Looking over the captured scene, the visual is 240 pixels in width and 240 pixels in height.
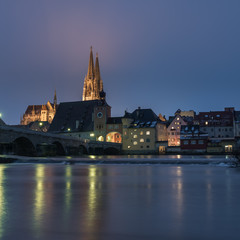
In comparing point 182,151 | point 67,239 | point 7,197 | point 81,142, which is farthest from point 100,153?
point 67,239

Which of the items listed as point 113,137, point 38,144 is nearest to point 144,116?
point 113,137

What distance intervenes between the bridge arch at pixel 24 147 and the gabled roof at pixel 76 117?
62430mm

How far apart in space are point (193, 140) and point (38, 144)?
57.4 metres

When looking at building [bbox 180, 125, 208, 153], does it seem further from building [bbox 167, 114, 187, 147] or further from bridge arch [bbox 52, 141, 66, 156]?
bridge arch [bbox 52, 141, 66, 156]

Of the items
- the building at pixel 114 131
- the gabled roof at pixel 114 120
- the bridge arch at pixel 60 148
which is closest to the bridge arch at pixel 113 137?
the building at pixel 114 131

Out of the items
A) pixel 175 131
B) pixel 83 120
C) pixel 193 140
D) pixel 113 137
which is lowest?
pixel 193 140

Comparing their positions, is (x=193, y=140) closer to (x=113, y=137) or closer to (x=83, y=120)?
(x=113, y=137)

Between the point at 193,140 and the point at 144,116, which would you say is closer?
the point at 193,140

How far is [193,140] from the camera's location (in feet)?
378

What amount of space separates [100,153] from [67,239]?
108586 millimetres

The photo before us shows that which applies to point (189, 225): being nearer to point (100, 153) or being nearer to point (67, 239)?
point (67, 239)

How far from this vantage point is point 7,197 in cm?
1524

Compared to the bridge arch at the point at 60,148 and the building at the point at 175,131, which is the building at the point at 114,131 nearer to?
the building at the point at 175,131

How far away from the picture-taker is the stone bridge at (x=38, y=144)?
6650cm
